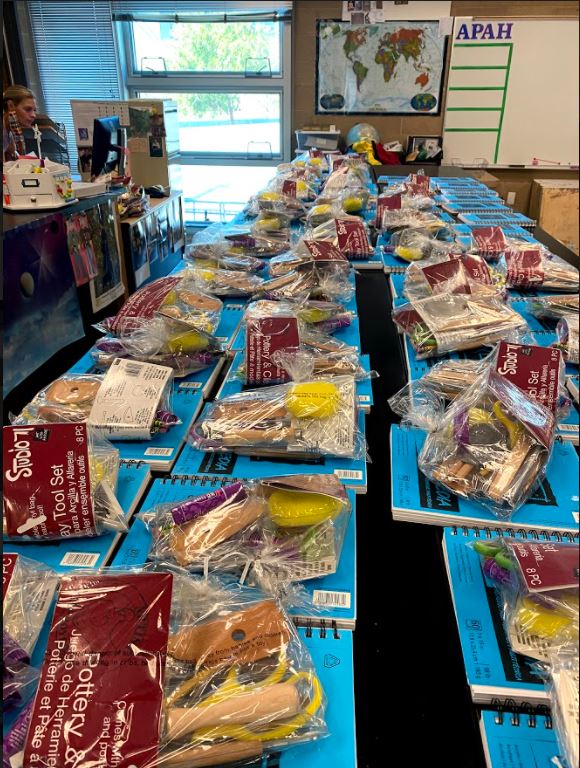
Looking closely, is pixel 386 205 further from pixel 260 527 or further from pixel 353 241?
pixel 260 527

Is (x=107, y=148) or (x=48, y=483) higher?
(x=107, y=148)

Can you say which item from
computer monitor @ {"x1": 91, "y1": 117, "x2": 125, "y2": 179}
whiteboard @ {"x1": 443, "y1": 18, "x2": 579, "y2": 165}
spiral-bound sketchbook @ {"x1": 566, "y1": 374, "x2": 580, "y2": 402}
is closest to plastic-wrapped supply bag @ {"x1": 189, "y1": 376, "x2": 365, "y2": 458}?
spiral-bound sketchbook @ {"x1": 566, "y1": 374, "x2": 580, "y2": 402}

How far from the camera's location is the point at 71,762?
57cm

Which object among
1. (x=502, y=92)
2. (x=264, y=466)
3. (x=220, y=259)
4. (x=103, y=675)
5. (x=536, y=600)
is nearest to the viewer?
(x=103, y=675)

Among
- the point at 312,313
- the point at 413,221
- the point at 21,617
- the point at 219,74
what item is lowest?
the point at 21,617

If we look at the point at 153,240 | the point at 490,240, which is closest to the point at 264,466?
the point at 490,240

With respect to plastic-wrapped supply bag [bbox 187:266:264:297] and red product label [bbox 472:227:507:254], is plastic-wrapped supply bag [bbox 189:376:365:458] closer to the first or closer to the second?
plastic-wrapped supply bag [bbox 187:266:264:297]

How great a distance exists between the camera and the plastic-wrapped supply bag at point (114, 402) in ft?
3.92

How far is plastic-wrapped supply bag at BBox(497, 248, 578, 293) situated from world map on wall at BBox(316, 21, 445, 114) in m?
3.81

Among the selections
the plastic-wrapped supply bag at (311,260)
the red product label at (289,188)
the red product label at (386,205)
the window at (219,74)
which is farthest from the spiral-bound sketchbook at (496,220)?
the window at (219,74)

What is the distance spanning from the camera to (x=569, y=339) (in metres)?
1.53

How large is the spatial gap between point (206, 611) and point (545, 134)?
563 centimetres

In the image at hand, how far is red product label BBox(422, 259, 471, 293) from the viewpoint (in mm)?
1763

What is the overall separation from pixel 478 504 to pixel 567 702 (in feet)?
1.73
